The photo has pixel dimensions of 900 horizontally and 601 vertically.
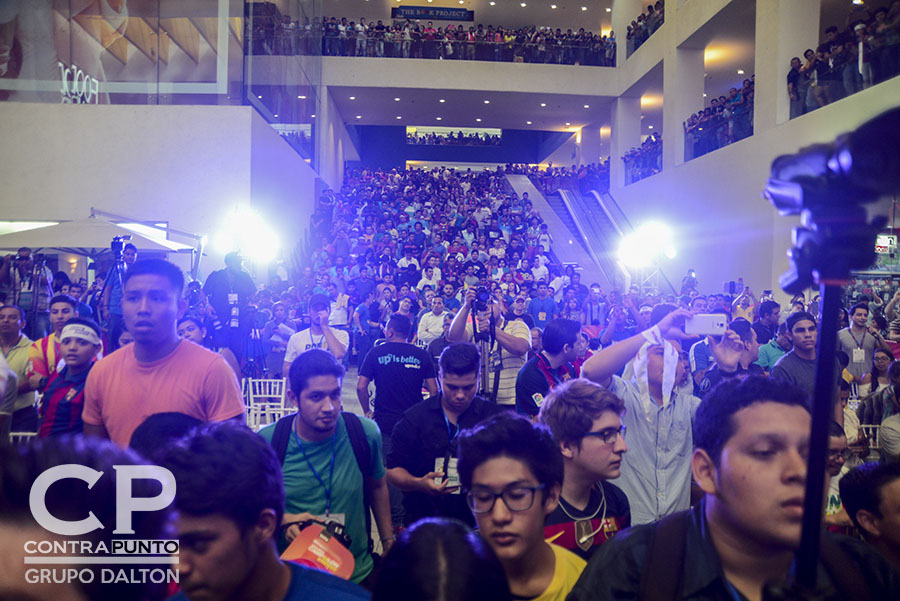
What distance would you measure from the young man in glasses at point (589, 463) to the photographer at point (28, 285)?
7154 millimetres

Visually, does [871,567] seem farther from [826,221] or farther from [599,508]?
[599,508]

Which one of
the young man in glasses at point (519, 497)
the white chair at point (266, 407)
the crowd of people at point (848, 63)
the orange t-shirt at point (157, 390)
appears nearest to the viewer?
the young man in glasses at point (519, 497)

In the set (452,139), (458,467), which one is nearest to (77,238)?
(458,467)

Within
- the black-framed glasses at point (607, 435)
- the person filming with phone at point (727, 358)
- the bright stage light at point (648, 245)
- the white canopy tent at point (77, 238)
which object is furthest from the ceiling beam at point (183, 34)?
the bright stage light at point (648, 245)

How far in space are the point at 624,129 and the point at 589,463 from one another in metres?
25.5

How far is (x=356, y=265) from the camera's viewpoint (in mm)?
17438

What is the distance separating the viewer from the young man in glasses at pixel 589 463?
2637 millimetres

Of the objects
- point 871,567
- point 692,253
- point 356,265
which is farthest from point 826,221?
point 692,253

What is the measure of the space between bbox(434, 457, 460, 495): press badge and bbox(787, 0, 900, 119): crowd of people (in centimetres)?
1098

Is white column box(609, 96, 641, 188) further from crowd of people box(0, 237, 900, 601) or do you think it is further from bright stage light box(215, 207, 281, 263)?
crowd of people box(0, 237, 900, 601)

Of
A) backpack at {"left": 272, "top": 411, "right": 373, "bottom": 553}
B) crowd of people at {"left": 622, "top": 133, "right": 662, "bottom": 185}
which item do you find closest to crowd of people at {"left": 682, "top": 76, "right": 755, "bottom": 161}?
crowd of people at {"left": 622, "top": 133, "right": 662, "bottom": 185}

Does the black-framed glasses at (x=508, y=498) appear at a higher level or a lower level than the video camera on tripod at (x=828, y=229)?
lower

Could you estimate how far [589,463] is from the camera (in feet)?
8.87

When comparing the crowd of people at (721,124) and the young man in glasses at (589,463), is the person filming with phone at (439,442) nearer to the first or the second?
the young man in glasses at (589,463)
